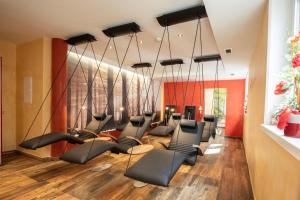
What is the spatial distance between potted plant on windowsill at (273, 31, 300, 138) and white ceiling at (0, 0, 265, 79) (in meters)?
0.75

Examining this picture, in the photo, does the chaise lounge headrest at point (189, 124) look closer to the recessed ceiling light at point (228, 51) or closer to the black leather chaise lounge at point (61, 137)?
the recessed ceiling light at point (228, 51)

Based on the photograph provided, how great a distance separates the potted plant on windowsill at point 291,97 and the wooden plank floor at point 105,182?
167cm

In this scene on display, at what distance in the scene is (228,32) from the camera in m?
2.38

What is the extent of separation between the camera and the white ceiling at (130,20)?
199cm

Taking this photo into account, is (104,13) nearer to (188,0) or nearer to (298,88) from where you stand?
(188,0)

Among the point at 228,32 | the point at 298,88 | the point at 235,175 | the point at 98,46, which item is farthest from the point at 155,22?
the point at 235,175

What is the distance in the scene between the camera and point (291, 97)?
4.50ft

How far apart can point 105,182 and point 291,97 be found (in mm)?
2734

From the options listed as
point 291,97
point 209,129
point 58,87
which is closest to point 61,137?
point 58,87

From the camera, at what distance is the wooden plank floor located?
2.34m

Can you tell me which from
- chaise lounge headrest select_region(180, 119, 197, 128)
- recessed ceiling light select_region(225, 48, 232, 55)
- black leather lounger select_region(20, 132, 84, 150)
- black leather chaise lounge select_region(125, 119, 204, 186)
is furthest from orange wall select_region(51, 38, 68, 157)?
recessed ceiling light select_region(225, 48, 232, 55)

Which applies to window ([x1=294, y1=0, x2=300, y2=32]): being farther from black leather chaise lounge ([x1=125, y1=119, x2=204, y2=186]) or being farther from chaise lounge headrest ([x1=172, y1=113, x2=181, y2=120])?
chaise lounge headrest ([x1=172, y1=113, x2=181, y2=120])

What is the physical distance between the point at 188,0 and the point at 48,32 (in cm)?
Answer: 264

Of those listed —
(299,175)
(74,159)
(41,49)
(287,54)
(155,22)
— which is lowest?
(74,159)
